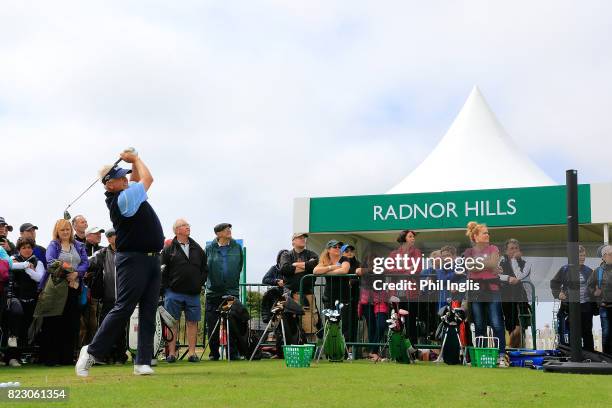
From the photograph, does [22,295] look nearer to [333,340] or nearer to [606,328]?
[333,340]

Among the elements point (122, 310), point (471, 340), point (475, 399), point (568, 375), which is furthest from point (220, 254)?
point (475, 399)

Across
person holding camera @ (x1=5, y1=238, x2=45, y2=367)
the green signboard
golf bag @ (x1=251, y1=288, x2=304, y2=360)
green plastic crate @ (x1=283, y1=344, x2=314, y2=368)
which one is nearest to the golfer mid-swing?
green plastic crate @ (x1=283, y1=344, x2=314, y2=368)

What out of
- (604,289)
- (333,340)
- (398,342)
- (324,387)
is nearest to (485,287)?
(398,342)

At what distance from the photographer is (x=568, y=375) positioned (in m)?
8.33

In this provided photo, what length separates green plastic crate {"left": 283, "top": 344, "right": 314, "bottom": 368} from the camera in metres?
9.03

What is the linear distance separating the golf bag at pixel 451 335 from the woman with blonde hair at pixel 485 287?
274 millimetres

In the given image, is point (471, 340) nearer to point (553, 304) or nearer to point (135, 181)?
point (553, 304)

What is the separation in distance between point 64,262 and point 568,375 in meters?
5.87

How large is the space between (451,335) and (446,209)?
8839 millimetres

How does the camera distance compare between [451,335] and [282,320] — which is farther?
[282,320]

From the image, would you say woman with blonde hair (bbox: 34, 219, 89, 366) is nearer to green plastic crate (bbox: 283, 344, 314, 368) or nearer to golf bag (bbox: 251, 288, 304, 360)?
golf bag (bbox: 251, 288, 304, 360)

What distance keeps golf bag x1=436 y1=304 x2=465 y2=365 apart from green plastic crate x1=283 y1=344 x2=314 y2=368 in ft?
6.72

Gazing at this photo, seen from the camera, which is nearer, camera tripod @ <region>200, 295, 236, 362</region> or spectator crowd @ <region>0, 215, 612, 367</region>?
spectator crowd @ <region>0, 215, 612, 367</region>

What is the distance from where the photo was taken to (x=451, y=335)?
33.9ft
